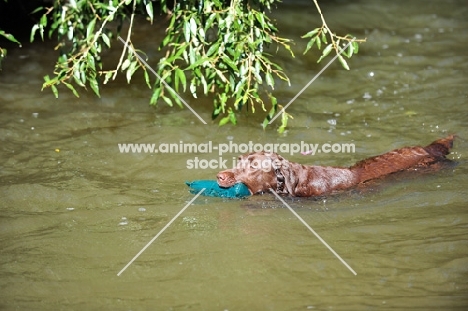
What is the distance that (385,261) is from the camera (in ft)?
19.7

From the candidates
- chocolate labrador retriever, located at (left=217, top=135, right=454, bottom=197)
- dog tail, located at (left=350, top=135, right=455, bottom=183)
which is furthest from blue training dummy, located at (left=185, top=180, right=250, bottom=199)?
dog tail, located at (left=350, top=135, right=455, bottom=183)

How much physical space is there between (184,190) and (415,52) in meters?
5.57

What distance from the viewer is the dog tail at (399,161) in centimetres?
762

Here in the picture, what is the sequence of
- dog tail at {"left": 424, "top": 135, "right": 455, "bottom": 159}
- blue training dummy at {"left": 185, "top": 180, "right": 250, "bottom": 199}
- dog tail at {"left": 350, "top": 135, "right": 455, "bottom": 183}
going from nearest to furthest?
1. blue training dummy at {"left": 185, "top": 180, "right": 250, "bottom": 199}
2. dog tail at {"left": 350, "top": 135, "right": 455, "bottom": 183}
3. dog tail at {"left": 424, "top": 135, "right": 455, "bottom": 159}

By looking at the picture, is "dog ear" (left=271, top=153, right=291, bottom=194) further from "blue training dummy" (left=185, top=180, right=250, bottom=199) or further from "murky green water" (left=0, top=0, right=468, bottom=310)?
"blue training dummy" (left=185, top=180, right=250, bottom=199)

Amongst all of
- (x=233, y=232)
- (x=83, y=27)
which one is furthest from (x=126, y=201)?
(x=83, y=27)

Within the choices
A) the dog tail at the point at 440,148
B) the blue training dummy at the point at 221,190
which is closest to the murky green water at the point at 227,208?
the blue training dummy at the point at 221,190

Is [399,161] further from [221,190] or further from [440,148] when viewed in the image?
[221,190]

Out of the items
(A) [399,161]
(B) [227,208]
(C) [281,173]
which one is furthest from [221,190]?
(A) [399,161]

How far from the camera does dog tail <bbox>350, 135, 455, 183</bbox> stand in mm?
7625

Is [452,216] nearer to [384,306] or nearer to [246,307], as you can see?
[384,306]

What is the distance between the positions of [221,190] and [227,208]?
0.74 ft

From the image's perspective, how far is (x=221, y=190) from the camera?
732 centimetres

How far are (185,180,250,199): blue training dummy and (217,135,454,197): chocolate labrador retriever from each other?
0.19ft
